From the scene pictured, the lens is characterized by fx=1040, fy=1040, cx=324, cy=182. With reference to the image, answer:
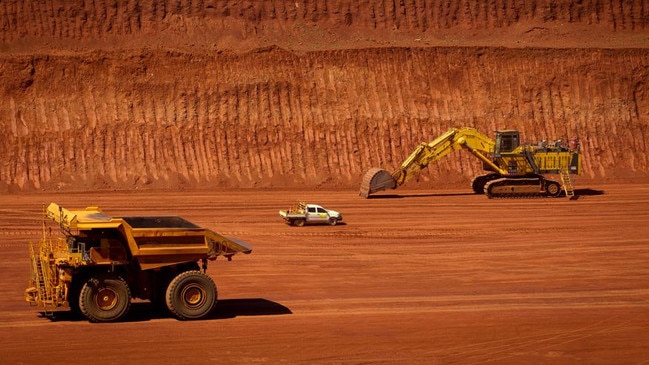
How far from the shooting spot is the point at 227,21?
59.6 metres

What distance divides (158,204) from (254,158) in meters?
11.6

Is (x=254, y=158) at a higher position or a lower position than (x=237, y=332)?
higher

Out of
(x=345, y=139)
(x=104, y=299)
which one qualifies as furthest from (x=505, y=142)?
(x=104, y=299)

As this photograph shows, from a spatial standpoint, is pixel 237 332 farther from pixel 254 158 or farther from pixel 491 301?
pixel 254 158

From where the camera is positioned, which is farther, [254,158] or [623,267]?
[254,158]

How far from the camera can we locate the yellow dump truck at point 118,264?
18.4 metres

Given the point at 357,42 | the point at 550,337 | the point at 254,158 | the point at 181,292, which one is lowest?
the point at 550,337

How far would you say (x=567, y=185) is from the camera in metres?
44.3

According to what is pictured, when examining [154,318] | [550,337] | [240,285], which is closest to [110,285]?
[154,318]

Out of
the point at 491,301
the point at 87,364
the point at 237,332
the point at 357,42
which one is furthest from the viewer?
the point at 357,42

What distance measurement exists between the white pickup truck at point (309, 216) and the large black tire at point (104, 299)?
1606 centimetres

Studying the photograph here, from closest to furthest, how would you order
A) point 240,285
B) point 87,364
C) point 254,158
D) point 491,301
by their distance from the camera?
point 87,364 → point 491,301 → point 240,285 → point 254,158

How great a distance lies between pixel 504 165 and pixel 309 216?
13.5 m

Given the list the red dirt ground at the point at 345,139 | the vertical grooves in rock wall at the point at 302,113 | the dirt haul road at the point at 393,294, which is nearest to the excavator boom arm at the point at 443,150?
the red dirt ground at the point at 345,139
